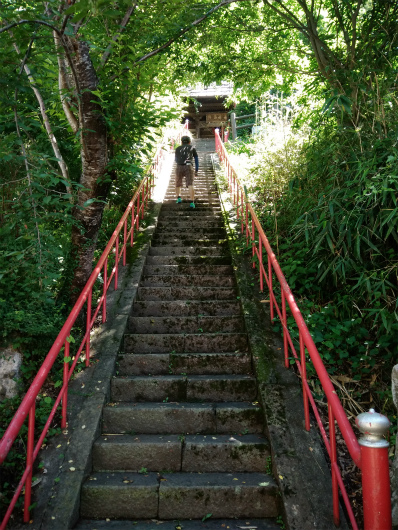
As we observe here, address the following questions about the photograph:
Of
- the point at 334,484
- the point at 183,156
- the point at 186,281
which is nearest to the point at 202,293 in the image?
the point at 186,281

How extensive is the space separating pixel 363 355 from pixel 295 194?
2.39 meters

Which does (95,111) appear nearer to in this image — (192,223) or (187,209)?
(192,223)

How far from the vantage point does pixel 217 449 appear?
278cm

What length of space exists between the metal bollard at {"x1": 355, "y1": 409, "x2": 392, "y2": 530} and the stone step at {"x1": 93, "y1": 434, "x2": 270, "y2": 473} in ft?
4.17

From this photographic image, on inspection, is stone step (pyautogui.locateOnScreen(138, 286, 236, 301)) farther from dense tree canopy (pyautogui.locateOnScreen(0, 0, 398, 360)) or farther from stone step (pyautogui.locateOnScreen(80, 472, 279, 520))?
stone step (pyautogui.locateOnScreen(80, 472, 279, 520))

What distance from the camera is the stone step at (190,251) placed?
19.0 feet

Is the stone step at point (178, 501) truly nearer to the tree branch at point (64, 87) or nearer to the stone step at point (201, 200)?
the tree branch at point (64, 87)

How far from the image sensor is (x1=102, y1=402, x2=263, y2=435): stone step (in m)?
3.04

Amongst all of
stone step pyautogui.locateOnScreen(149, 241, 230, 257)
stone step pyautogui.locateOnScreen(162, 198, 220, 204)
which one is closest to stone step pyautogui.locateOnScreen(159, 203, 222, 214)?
stone step pyautogui.locateOnScreen(162, 198, 220, 204)

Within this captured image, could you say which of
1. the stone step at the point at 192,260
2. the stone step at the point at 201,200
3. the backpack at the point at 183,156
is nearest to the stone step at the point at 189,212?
the stone step at the point at 201,200

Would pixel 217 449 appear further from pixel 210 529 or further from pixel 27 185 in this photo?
pixel 27 185

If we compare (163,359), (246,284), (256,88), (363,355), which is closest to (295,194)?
(246,284)

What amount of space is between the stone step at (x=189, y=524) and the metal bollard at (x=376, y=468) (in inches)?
41.3

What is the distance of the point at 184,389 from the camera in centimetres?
332
